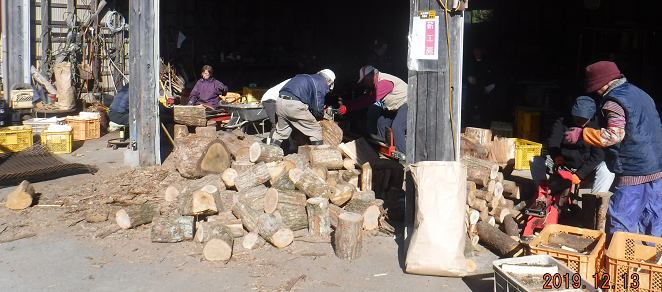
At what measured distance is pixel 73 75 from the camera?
11.7 meters

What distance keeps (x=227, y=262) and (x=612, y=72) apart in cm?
347

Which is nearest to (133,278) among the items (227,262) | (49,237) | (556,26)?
(227,262)

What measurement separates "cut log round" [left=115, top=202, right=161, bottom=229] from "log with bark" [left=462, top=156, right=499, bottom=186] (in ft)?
10.7

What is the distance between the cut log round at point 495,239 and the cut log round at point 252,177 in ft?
7.73

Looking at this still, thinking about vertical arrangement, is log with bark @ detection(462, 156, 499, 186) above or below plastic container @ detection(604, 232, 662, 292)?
above

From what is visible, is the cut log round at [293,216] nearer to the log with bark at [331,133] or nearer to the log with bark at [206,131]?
the log with bark at [331,133]

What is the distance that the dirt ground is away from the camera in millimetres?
4547

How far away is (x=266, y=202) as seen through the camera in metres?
5.88

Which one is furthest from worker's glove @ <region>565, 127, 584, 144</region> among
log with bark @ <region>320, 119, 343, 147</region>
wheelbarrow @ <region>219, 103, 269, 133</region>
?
wheelbarrow @ <region>219, 103, 269, 133</region>

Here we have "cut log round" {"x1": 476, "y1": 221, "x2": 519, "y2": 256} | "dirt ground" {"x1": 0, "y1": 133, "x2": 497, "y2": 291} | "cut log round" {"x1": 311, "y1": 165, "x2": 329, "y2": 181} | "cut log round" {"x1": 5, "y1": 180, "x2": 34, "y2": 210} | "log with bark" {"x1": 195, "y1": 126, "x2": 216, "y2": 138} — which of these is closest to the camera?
"dirt ground" {"x1": 0, "y1": 133, "x2": 497, "y2": 291}

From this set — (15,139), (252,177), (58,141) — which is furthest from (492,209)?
(15,139)

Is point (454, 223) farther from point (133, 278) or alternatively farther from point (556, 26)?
point (556, 26)

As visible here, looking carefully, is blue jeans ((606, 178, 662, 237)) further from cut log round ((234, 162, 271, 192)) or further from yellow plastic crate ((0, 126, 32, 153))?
yellow plastic crate ((0, 126, 32, 153))

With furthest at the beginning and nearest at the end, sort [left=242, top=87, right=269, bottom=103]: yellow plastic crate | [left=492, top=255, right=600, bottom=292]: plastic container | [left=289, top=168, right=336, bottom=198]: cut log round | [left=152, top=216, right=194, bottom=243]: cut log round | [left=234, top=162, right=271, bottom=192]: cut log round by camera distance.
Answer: [left=242, top=87, right=269, bottom=103]: yellow plastic crate, [left=234, top=162, right=271, bottom=192]: cut log round, [left=289, top=168, right=336, bottom=198]: cut log round, [left=152, top=216, right=194, bottom=243]: cut log round, [left=492, top=255, right=600, bottom=292]: plastic container
